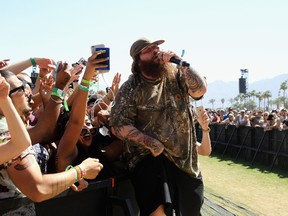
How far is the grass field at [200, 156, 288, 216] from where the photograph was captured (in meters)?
7.14

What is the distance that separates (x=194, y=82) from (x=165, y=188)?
88 centimetres

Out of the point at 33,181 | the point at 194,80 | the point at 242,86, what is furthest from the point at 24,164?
the point at 242,86

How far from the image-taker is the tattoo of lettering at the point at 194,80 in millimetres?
2947

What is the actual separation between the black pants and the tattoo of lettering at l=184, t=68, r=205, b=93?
62 cm

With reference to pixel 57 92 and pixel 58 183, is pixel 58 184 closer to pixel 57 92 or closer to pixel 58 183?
pixel 58 183

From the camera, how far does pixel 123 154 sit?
3020 millimetres

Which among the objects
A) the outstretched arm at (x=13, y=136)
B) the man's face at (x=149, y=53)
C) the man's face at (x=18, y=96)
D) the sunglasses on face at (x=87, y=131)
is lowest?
the sunglasses on face at (x=87, y=131)

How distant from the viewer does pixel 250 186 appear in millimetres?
8969

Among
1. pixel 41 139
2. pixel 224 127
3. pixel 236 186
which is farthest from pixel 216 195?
pixel 224 127

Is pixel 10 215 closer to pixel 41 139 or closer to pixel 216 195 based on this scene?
pixel 41 139

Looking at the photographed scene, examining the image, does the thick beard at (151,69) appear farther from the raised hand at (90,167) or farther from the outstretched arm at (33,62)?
the raised hand at (90,167)

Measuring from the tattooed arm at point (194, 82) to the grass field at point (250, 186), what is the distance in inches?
170

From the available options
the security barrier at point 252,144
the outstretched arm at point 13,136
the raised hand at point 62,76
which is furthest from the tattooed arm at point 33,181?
the security barrier at point 252,144

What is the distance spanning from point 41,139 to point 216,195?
234 inches
